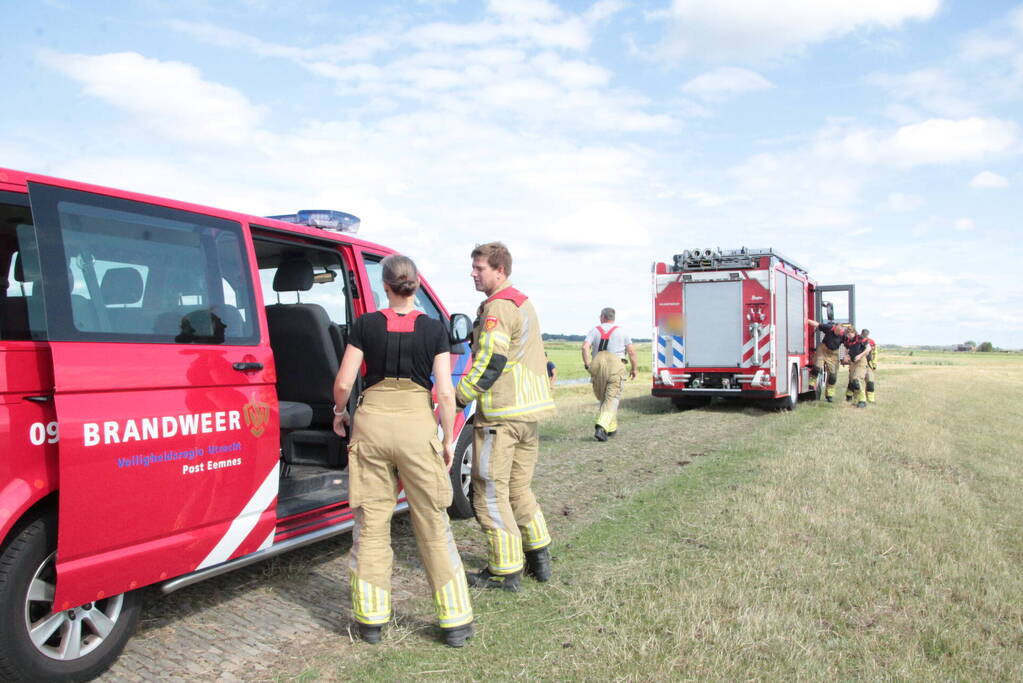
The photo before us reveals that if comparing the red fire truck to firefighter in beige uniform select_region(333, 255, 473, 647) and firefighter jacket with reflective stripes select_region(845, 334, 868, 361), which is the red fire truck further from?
firefighter in beige uniform select_region(333, 255, 473, 647)

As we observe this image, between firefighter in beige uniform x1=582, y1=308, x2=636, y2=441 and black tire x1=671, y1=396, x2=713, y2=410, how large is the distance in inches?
198

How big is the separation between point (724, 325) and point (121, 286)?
12748 mm

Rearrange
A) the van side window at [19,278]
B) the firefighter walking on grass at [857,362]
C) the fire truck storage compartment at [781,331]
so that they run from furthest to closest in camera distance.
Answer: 1. the firefighter walking on grass at [857,362]
2. the fire truck storage compartment at [781,331]
3. the van side window at [19,278]

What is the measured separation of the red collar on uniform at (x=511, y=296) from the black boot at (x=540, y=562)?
58.6 inches

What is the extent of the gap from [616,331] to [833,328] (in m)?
8.84

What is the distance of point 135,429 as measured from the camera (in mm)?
3268

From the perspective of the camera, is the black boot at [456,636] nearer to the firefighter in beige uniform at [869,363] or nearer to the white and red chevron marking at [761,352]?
the white and red chevron marking at [761,352]

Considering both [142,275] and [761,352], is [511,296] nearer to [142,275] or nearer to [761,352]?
[142,275]

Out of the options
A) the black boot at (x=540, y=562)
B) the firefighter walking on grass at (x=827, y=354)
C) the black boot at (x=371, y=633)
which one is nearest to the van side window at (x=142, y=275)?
the black boot at (x=371, y=633)

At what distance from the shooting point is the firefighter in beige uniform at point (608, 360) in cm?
1105

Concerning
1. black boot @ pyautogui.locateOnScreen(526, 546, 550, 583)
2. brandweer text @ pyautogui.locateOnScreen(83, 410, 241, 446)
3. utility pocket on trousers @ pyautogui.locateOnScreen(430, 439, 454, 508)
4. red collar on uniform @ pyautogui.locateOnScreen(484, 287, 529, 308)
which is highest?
red collar on uniform @ pyautogui.locateOnScreen(484, 287, 529, 308)

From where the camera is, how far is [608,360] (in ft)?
37.1

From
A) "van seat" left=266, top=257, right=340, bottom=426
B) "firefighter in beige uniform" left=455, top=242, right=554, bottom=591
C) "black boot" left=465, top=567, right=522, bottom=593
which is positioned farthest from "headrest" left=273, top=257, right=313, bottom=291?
"black boot" left=465, top=567, right=522, bottom=593

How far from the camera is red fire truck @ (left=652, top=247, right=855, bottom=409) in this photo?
14.5m
